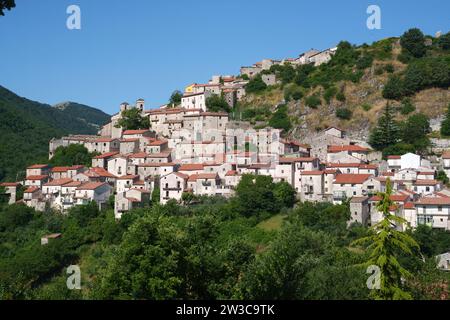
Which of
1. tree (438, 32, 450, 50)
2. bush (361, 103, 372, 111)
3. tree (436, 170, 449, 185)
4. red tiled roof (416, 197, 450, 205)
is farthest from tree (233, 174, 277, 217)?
tree (438, 32, 450, 50)

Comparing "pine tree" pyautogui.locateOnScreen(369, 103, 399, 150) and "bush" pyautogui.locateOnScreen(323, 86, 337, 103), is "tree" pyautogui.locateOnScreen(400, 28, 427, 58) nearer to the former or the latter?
"bush" pyautogui.locateOnScreen(323, 86, 337, 103)

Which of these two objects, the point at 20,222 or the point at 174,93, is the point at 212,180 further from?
the point at 174,93

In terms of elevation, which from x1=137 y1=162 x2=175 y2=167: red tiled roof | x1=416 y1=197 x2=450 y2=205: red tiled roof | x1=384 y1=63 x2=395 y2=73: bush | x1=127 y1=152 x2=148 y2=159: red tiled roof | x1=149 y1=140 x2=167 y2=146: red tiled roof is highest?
x1=384 y1=63 x2=395 y2=73: bush

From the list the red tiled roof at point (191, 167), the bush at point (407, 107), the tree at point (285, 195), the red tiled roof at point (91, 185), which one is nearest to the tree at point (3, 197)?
the red tiled roof at point (91, 185)

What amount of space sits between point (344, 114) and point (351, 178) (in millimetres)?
24315

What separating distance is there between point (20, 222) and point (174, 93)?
32134mm

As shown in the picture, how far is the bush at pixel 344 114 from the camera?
75.4 m

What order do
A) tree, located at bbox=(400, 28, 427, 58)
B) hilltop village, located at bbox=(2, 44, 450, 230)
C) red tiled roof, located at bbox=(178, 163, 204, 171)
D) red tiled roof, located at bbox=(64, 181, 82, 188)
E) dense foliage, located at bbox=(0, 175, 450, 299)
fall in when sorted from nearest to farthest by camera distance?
1. dense foliage, located at bbox=(0, 175, 450, 299)
2. hilltop village, located at bbox=(2, 44, 450, 230)
3. red tiled roof, located at bbox=(178, 163, 204, 171)
4. red tiled roof, located at bbox=(64, 181, 82, 188)
5. tree, located at bbox=(400, 28, 427, 58)

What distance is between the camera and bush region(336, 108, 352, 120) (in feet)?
247

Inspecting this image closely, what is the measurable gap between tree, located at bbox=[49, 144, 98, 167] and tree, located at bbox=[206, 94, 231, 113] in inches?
580

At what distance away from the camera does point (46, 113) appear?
144 metres

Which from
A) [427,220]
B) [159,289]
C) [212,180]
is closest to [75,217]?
[212,180]

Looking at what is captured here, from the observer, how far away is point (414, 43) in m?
84.2
